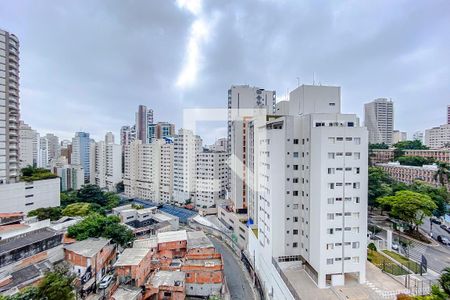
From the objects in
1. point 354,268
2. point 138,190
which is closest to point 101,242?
point 354,268

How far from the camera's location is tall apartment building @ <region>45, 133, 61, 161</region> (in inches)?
1992

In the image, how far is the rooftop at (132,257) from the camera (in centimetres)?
1148

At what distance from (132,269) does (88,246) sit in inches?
125

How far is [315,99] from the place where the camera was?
1200cm

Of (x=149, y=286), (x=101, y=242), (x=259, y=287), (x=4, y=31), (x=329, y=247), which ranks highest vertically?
(x=4, y=31)

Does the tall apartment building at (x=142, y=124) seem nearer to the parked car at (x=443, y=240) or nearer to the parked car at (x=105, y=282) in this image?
the parked car at (x=105, y=282)

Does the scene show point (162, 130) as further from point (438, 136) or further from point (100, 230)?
point (438, 136)

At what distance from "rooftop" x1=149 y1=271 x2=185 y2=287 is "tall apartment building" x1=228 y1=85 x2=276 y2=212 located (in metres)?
9.64

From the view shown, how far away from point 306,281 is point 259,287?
4.22 meters

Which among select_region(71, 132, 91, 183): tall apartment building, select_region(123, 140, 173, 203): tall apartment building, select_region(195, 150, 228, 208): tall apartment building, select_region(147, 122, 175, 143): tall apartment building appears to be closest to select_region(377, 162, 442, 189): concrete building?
select_region(195, 150, 228, 208): tall apartment building

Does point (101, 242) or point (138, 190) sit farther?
point (138, 190)

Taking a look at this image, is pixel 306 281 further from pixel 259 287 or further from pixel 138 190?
pixel 138 190

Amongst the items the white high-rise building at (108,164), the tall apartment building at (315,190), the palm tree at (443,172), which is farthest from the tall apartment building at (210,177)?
the palm tree at (443,172)

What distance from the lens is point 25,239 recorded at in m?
12.1
